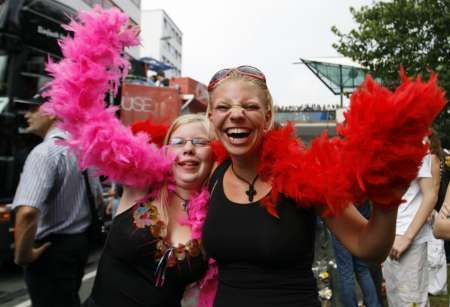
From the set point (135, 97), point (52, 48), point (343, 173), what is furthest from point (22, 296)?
point (135, 97)

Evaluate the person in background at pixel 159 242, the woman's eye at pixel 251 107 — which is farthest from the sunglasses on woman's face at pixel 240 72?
the person in background at pixel 159 242

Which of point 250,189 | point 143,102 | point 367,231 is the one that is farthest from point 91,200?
point 143,102

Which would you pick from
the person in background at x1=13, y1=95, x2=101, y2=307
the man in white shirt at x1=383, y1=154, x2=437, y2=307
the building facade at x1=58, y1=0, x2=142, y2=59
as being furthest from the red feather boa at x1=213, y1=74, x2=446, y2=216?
the building facade at x1=58, y1=0, x2=142, y2=59

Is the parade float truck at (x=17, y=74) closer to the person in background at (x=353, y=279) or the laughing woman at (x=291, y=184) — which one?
the person in background at (x=353, y=279)

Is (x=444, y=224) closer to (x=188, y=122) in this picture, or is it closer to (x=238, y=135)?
(x=238, y=135)

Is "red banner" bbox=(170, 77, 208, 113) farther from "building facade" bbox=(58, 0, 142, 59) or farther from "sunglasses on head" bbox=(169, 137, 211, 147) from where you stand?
"sunglasses on head" bbox=(169, 137, 211, 147)

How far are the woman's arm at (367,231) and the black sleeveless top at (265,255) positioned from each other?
0.40ft

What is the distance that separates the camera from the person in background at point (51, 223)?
2.51m

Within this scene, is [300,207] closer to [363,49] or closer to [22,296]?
[22,296]

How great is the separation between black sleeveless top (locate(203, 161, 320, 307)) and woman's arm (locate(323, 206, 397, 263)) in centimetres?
12

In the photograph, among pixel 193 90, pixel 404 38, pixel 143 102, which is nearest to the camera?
pixel 143 102

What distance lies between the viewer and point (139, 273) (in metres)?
2.09

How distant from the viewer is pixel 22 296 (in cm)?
531

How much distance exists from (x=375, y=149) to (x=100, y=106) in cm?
147
